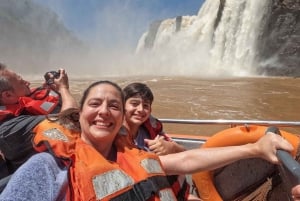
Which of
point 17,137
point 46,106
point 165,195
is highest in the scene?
point 46,106

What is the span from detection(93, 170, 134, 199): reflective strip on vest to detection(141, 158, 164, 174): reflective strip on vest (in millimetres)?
97

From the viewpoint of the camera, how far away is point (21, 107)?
74.9 inches

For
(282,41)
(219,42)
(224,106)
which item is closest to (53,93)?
(224,106)

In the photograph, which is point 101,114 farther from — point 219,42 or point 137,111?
point 219,42

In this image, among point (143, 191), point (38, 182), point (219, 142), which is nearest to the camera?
point (38, 182)

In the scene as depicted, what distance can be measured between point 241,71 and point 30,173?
2023 centimetres

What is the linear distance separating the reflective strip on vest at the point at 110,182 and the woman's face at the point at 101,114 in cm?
18

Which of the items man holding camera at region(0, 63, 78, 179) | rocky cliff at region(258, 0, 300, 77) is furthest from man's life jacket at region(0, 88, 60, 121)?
rocky cliff at region(258, 0, 300, 77)

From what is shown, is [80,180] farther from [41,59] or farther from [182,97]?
[41,59]

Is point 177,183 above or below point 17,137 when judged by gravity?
below

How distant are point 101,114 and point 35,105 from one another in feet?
2.44

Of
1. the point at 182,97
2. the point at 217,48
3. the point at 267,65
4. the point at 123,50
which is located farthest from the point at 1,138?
the point at 123,50

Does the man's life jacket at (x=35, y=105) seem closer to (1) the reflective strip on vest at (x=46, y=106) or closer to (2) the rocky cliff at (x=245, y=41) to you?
(1) the reflective strip on vest at (x=46, y=106)

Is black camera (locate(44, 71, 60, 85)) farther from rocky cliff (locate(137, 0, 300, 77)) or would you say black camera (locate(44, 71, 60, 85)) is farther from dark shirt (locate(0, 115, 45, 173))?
rocky cliff (locate(137, 0, 300, 77))
